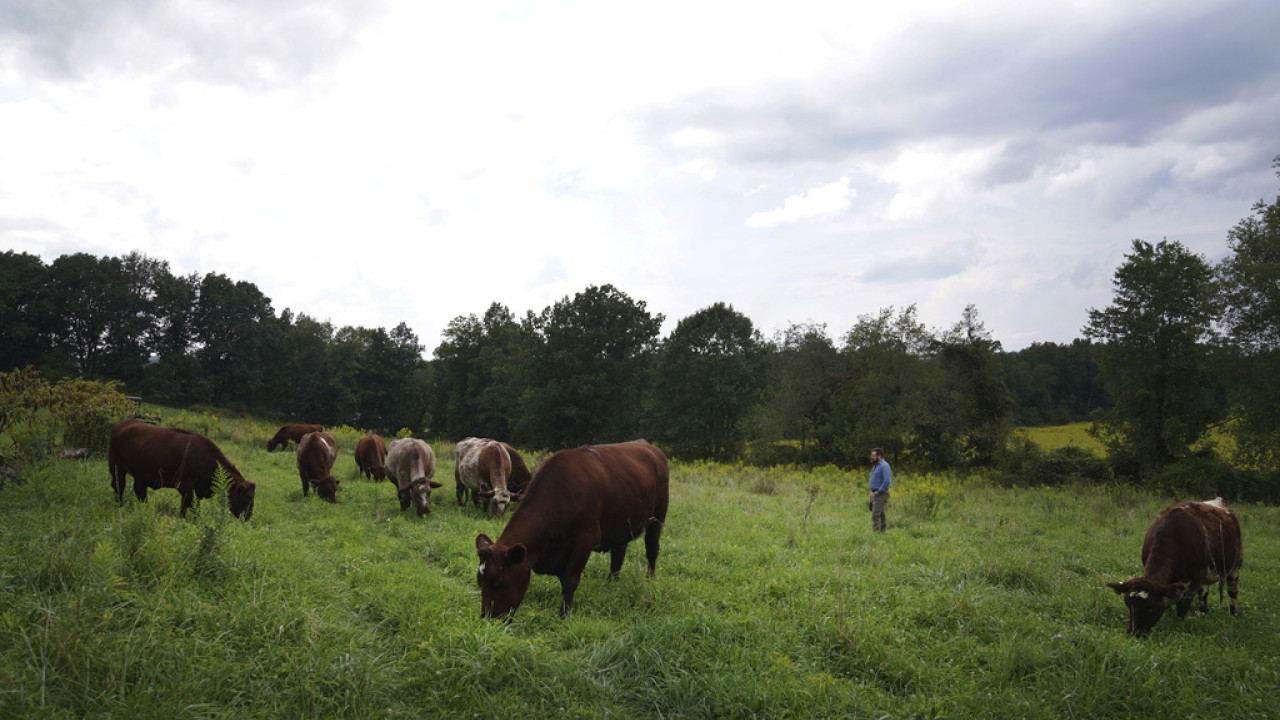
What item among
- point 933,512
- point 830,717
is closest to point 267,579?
point 830,717

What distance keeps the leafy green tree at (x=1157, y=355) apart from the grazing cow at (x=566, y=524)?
2440 centimetres

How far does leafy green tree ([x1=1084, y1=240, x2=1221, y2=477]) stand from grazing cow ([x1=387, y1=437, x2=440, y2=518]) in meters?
26.3

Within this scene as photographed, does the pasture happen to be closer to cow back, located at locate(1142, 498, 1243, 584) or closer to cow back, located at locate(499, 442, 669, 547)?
cow back, located at locate(1142, 498, 1243, 584)

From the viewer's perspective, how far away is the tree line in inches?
794

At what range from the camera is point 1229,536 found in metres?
7.18

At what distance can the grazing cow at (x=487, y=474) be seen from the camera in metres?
10.2

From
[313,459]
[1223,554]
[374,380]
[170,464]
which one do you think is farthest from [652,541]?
[374,380]

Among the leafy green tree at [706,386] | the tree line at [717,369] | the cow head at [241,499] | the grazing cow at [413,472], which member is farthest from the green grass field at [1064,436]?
the cow head at [241,499]

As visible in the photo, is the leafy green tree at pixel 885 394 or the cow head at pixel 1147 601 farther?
→ the leafy green tree at pixel 885 394

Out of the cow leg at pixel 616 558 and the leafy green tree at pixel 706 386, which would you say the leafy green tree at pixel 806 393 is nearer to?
the leafy green tree at pixel 706 386

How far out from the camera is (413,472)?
11.6 meters

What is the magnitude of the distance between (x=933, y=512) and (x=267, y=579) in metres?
13.9

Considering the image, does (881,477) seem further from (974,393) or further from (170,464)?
(974,393)

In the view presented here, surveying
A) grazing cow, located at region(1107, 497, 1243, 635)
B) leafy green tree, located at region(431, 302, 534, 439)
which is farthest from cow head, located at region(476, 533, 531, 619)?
leafy green tree, located at region(431, 302, 534, 439)
